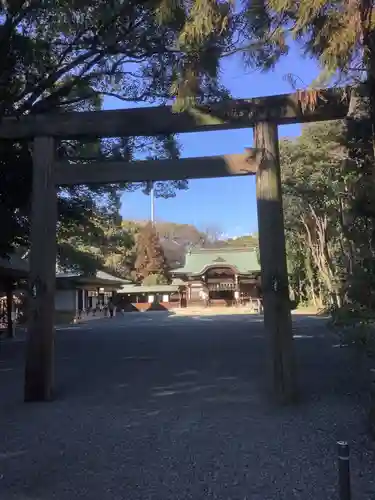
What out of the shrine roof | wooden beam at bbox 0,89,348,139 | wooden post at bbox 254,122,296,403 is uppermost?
the shrine roof

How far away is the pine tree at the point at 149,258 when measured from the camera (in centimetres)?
6034

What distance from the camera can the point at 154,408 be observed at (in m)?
7.88

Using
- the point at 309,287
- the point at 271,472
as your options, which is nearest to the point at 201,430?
the point at 271,472

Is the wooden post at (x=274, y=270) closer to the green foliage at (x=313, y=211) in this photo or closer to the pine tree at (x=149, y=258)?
the green foliage at (x=313, y=211)

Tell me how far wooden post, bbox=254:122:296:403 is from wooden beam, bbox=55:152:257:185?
0.30 m

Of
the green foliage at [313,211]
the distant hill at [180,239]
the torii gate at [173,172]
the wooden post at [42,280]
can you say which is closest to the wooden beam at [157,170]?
the torii gate at [173,172]

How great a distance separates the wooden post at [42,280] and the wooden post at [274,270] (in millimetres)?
3121

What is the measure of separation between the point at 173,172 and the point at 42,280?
8.28 ft

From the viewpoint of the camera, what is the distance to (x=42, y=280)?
838 centimetres

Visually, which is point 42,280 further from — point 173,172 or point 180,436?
point 180,436

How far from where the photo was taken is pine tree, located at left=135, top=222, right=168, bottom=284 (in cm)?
6034

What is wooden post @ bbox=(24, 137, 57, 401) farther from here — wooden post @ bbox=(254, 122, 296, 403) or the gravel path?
wooden post @ bbox=(254, 122, 296, 403)

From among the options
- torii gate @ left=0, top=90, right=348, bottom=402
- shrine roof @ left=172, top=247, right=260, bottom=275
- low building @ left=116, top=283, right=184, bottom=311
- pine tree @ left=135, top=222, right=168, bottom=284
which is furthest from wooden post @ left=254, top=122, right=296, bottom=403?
pine tree @ left=135, top=222, right=168, bottom=284

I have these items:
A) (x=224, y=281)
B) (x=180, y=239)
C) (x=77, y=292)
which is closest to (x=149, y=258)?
(x=224, y=281)
